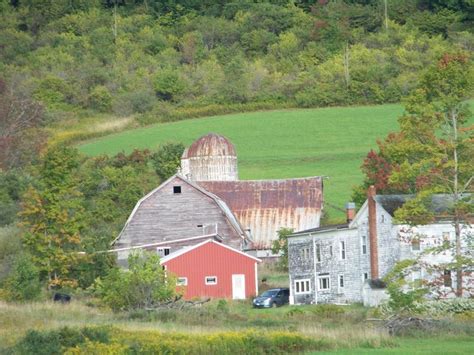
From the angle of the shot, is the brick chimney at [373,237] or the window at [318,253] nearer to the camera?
the brick chimney at [373,237]

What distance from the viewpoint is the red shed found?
6650cm

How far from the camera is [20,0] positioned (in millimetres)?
174125

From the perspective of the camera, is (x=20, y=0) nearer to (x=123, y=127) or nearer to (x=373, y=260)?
(x=123, y=127)

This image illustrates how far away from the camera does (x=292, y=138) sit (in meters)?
106

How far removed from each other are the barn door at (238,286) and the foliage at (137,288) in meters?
9.22

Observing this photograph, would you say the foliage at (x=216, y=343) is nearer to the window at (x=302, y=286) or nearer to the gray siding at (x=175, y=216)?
the window at (x=302, y=286)

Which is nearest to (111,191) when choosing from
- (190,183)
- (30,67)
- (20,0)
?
(190,183)

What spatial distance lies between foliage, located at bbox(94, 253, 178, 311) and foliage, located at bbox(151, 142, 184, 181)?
36202 mm

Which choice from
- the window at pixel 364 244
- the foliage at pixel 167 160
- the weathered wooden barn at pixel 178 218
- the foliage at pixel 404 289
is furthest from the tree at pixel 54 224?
the foliage at pixel 167 160

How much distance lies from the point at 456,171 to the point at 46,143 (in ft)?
183

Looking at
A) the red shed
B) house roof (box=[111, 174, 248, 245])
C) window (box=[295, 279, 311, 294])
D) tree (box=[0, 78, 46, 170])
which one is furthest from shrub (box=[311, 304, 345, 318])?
tree (box=[0, 78, 46, 170])

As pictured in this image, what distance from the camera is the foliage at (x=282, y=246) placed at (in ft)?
242

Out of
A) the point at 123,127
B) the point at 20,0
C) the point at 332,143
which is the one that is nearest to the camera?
the point at 332,143

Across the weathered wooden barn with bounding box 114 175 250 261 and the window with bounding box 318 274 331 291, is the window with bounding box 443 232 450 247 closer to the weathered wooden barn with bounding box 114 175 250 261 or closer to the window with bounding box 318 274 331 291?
the window with bounding box 318 274 331 291
